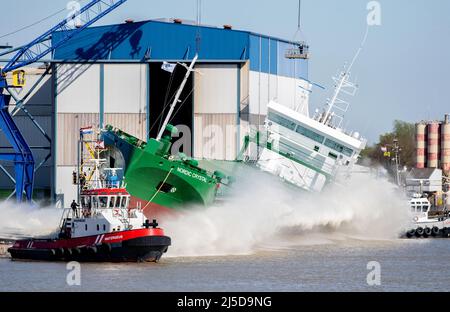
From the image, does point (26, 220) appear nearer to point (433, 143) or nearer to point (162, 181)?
point (162, 181)

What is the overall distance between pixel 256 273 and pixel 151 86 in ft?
114

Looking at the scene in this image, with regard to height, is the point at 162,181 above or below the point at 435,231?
above

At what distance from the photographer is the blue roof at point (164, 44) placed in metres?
83.5

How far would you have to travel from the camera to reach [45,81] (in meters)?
88.7

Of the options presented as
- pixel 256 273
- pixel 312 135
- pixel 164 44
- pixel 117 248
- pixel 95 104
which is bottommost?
pixel 256 273

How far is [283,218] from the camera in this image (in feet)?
226

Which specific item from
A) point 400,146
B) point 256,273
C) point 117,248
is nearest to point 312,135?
point 117,248

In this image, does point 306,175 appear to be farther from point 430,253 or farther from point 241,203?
point 430,253

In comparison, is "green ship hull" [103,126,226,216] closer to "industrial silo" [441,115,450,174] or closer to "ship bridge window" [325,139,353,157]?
"ship bridge window" [325,139,353,157]

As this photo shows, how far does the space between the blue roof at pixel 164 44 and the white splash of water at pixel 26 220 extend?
414 inches

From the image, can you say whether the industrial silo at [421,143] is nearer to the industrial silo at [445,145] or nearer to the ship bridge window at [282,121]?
the industrial silo at [445,145]
